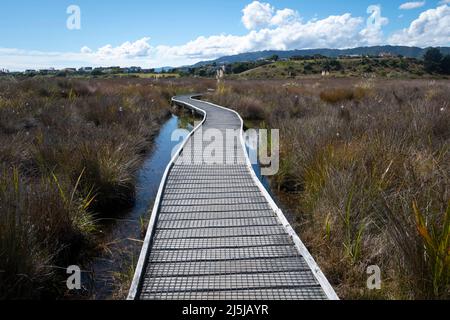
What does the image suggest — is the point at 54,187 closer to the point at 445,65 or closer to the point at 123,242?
the point at 123,242

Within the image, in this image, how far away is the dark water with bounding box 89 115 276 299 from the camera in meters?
3.73

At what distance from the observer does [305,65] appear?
193ft

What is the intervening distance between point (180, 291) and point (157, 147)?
25.8ft

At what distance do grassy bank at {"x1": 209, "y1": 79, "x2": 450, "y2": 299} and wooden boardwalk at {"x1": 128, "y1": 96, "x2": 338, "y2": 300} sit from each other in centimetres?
37

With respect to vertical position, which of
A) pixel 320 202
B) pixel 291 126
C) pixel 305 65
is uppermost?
pixel 305 65

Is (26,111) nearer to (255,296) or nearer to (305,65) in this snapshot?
(255,296)

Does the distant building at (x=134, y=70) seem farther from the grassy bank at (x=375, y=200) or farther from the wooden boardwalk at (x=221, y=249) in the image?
the wooden boardwalk at (x=221, y=249)

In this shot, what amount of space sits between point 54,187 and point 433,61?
6425cm

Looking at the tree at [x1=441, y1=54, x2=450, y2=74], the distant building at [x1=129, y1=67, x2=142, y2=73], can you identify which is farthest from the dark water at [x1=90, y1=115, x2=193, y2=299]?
the distant building at [x1=129, y1=67, x2=142, y2=73]

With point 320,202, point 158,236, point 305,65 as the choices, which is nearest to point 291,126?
point 320,202

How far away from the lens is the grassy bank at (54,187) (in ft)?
10.1

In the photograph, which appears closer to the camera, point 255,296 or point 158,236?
point 255,296

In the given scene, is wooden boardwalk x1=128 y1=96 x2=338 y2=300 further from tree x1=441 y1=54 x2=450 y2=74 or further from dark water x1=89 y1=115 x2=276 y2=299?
tree x1=441 y1=54 x2=450 y2=74

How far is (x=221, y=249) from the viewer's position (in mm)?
4027
